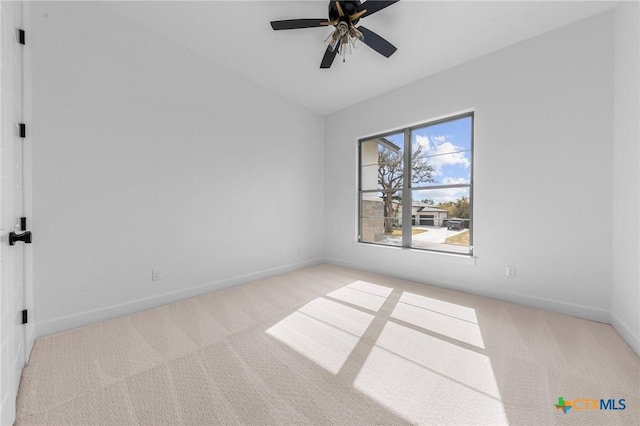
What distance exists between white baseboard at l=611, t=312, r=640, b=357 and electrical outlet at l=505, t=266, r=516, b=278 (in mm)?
776

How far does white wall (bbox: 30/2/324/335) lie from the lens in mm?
2129

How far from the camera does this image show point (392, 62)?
310cm

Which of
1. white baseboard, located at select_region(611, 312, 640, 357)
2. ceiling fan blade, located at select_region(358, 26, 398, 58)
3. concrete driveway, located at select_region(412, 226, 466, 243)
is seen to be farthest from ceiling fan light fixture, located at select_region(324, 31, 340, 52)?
white baseboard, located at select_region(611, 312, 640, 357)

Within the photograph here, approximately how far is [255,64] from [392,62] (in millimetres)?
1801

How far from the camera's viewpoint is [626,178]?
6.81 feet

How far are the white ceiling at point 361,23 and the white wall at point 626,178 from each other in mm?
489

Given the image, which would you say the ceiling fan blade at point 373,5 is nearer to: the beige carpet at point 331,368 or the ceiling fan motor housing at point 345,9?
the ceiling fan motor housing at point 345,9

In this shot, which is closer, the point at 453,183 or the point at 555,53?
the point at 555,53

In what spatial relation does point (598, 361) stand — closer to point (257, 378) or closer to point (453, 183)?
point (453, 183)

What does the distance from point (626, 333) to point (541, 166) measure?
164 cm

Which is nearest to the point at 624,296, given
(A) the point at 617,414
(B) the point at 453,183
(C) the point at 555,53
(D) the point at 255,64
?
(A) the point at 617,414

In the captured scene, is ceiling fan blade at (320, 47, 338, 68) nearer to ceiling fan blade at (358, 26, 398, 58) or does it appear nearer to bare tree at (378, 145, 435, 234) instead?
ceiling fan blade at (358, 26, 398, 58)

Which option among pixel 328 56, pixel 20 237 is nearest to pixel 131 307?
pixel 20 237

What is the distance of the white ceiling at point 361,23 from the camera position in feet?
7.59
